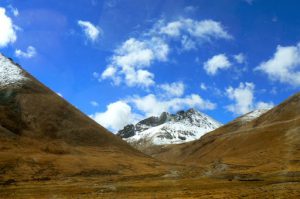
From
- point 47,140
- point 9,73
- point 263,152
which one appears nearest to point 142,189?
point 47,140

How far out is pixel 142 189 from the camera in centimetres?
6944

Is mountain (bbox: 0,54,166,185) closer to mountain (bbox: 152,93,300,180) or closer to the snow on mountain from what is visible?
the snow on mountain

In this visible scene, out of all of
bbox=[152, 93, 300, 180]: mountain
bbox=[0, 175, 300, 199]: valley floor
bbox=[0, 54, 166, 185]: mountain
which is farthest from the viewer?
bbox=[152, 93, 300, 180]: mountain

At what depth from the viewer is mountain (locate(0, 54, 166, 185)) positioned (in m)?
95.5

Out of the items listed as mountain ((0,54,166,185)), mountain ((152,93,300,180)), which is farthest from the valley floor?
mountain ((152,93,300,180))

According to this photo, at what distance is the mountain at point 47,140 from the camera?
313 ft

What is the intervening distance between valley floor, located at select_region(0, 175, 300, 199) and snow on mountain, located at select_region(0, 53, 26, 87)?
264 ft

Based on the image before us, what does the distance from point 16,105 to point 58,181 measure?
63.2 metres

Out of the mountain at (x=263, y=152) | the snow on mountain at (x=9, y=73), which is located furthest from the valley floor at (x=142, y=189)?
the snow on mountain at (x=9, y=73)

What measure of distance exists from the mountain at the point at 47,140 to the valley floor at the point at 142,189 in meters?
8.58

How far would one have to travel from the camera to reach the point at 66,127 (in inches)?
5551

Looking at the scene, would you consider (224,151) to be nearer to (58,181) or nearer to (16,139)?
(16,139)

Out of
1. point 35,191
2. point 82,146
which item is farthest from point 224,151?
point 35,191

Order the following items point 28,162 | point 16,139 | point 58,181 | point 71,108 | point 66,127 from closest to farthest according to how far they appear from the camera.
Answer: point 58,181
point 28,162
point 16,139
point 66,127
point 71,108
